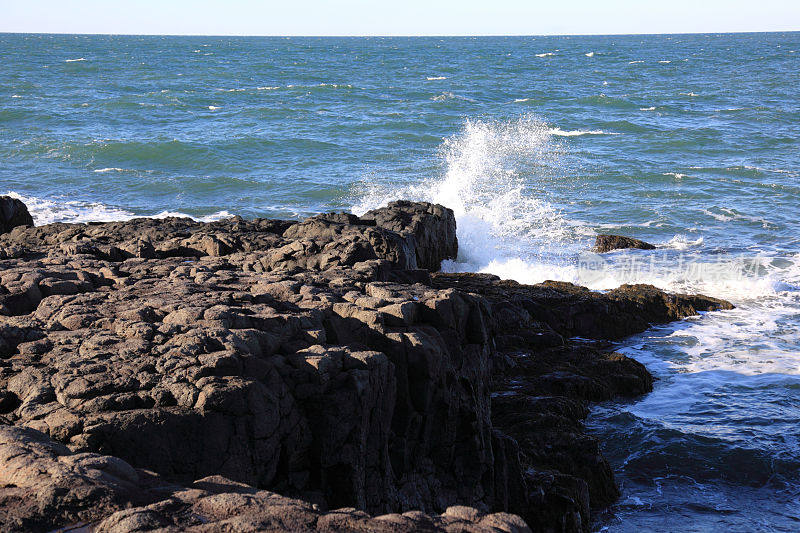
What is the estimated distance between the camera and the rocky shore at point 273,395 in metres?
4.46

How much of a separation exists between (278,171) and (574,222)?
11127mm

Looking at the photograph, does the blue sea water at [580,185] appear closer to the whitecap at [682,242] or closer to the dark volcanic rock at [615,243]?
the whitecap at [682,242]

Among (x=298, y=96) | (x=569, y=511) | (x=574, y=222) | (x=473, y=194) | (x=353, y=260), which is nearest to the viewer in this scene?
(x=569, y=511)

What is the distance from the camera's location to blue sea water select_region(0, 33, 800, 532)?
9719 millimetres

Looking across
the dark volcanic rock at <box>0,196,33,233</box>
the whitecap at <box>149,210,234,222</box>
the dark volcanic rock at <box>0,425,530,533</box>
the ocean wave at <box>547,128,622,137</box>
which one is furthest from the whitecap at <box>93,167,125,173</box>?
the dark volcanic rock at <box>0,425,530,533</box>

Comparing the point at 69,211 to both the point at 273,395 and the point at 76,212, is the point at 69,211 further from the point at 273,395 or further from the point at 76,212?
the point at 273,395

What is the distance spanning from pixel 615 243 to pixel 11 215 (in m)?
12.8

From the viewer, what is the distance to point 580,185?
83.1 ft

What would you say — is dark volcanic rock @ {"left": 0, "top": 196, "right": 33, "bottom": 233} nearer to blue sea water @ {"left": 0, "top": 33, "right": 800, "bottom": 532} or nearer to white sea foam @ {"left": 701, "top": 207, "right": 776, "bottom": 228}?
blue sea water @ {"left": 0, "top": 33, "right": 800, "bottom": 532}

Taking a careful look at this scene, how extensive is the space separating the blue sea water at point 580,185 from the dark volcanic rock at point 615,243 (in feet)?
1.31

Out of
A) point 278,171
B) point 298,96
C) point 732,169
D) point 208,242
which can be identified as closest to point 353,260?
point 208,242

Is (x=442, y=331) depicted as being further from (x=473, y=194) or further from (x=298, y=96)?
(x=298, y=96)

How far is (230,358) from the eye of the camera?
6125 millimetres

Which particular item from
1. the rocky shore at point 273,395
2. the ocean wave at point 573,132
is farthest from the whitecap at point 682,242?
the ocean wave at point 573,132
